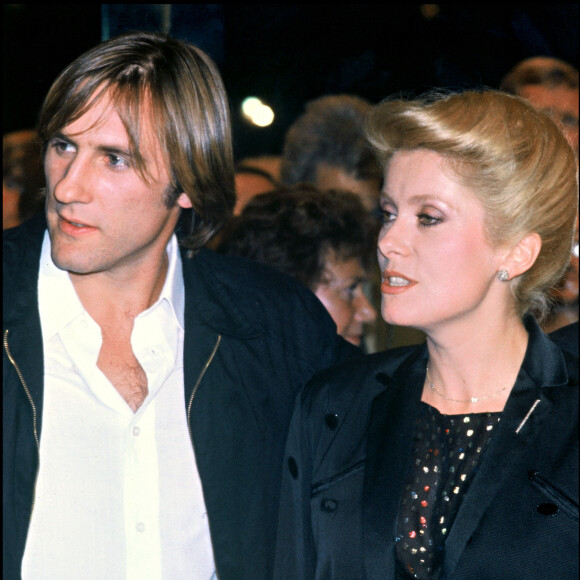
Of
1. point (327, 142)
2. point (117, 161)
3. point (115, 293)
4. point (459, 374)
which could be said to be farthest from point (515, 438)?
point (327, 142)

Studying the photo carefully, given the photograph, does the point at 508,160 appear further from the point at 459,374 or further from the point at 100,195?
the point at 100,195

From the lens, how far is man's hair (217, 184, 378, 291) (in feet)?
8.84

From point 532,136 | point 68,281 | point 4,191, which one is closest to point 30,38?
point 4,191

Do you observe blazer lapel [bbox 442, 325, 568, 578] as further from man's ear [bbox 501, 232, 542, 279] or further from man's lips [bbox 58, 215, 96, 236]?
man's lips [bbox 58, 215, 96, 236]

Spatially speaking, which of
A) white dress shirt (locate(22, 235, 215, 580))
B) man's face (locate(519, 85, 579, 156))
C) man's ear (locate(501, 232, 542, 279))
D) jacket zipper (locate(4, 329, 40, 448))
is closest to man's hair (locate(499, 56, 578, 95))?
man's face (locate(519, 85, 579, 156))

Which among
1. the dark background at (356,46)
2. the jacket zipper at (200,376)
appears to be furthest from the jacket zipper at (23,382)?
the dark background at (356,46)

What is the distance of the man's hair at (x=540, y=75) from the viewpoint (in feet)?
11.5

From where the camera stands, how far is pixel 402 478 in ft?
6.39

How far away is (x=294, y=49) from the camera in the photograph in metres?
3.85

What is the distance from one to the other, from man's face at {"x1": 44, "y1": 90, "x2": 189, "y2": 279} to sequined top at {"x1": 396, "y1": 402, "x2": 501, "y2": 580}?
85 cm

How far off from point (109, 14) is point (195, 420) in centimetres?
180

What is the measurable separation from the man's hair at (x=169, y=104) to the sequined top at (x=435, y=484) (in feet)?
2.87

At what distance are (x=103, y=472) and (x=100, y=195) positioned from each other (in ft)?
2.15

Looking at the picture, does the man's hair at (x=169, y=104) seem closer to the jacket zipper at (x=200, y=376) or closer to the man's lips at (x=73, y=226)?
the man's lips at (x=73, y=226)
